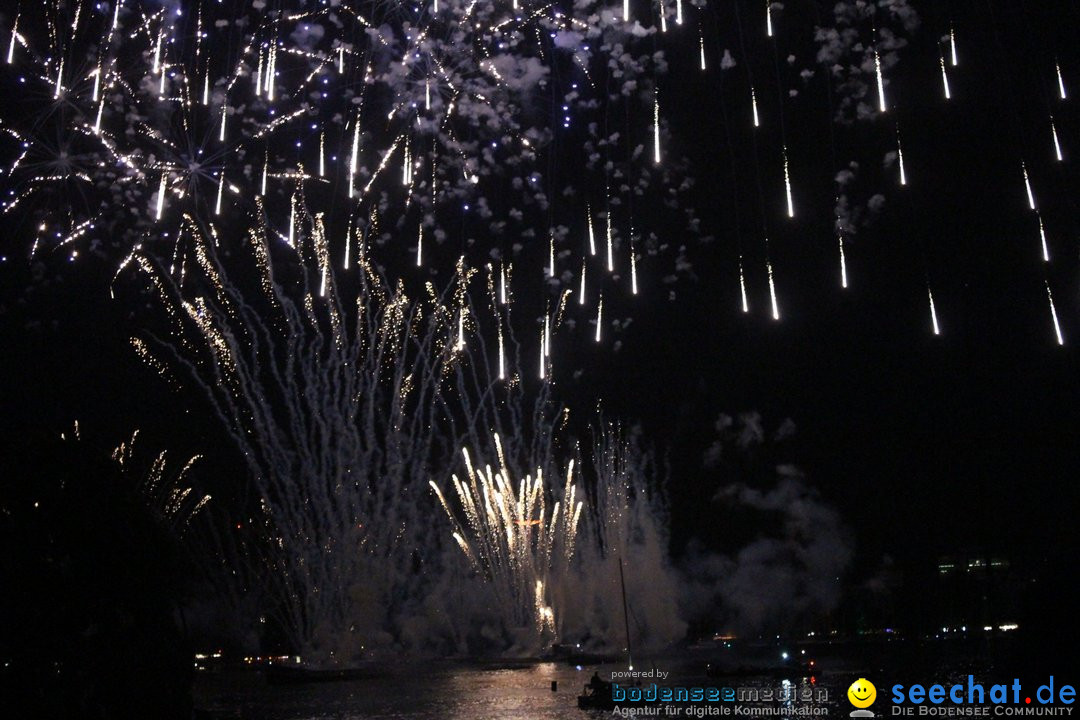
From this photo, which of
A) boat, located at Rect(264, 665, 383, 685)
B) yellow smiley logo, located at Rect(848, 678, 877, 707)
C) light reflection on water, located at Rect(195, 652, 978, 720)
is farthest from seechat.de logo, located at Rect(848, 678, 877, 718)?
boat, located at Rect(264, 665, 383, 685)

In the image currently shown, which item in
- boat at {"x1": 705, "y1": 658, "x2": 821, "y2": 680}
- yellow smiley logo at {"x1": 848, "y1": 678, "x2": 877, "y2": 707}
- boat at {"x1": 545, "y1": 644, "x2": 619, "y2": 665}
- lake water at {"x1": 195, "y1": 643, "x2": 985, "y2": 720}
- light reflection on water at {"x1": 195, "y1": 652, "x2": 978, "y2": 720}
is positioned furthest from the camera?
boat at {"x1": 545, "y1": 644, "x2": 619, "y2": 665}

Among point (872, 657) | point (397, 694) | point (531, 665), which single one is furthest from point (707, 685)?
point (872, 657)

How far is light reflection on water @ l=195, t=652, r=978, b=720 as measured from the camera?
5800cm

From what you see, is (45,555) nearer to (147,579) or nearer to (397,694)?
(147,579)

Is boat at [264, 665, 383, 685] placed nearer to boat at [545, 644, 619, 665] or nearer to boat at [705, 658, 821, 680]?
boat at [545, 644, 619, 665]

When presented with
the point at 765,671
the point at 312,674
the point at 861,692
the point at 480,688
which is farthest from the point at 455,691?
the point at 861,692

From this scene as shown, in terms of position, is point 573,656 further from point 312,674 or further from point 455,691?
point 455,691

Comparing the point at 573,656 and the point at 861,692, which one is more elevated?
the point at 861,692

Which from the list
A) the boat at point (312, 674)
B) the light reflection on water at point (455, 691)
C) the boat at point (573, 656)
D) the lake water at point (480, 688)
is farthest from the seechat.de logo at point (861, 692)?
the boat at point (573, 656)

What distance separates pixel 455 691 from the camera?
2975 inches

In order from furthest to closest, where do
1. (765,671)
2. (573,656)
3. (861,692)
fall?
1. (573,656)
2. (765,671)
3. (861,692)

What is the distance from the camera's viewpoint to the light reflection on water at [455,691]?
58.0 metres

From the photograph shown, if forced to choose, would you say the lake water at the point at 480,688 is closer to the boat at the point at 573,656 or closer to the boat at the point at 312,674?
the boat at the point at 312,674

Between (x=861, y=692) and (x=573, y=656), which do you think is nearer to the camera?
(x=861, y=692)
